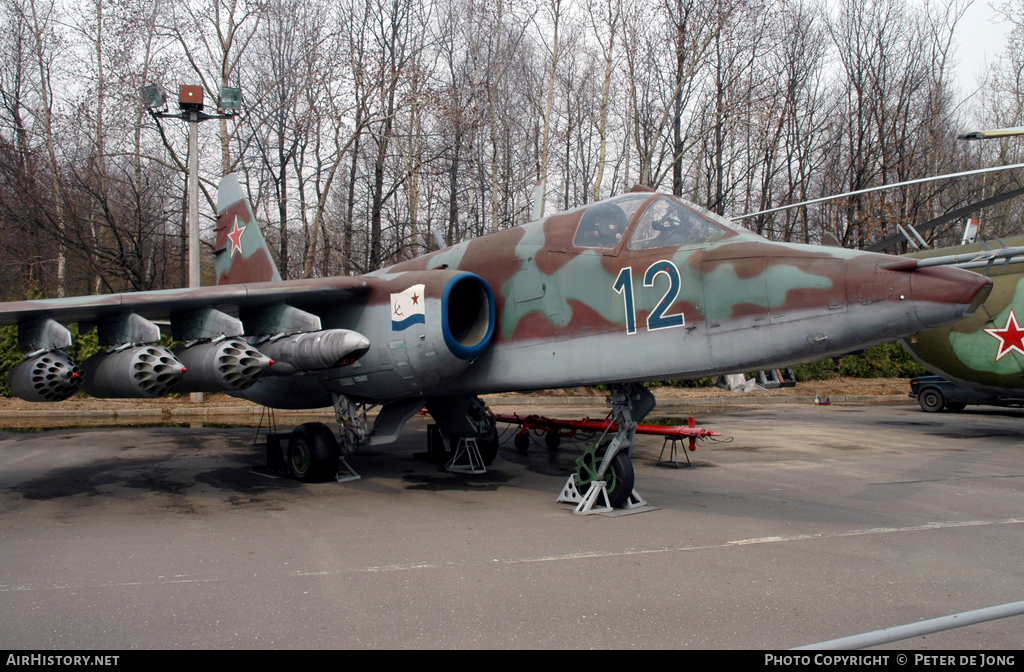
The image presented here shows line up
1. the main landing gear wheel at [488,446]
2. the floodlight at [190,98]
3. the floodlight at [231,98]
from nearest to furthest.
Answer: the main landing gear wheel at [488,446]
the floodlight at [190,98]
the floodlight at [231,98]

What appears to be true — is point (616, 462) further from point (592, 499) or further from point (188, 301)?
point (188, 301)

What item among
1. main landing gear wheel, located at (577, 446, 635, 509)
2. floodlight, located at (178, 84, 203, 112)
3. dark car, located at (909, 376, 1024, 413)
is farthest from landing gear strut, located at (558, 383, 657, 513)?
dark car, located at (909, 376, 1024, 413)

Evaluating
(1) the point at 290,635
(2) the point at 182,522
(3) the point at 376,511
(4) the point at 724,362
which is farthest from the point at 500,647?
(2) the point at 182,522

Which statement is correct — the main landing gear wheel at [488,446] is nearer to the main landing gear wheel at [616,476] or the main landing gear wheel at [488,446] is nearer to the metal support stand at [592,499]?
the metal support stand at [592,499]

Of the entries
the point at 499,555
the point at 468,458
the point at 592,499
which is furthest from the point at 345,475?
the point at 499,555

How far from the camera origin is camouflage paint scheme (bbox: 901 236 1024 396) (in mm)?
13555

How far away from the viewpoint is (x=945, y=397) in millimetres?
19688

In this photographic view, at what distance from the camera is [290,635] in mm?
3889

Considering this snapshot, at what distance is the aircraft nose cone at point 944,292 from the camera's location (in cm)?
519

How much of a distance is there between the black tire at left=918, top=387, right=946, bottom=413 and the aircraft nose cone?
55.7ft

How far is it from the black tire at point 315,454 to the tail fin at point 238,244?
3592 mm

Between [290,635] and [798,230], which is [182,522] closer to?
[290,635]

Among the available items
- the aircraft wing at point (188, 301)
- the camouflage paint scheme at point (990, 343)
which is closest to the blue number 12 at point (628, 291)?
the aircraft wing at point (188, 301)

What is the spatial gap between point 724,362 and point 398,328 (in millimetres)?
3837
